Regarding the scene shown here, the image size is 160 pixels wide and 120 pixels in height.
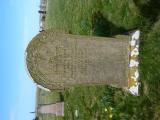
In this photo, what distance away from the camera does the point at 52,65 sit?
9164 millimetres

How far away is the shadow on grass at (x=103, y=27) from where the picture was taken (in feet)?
35.3

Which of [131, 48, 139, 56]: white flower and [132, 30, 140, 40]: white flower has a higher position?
[132, 30, 140, 40]: white flower

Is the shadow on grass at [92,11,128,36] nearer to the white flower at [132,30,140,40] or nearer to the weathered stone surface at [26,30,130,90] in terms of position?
the white flower at [132,30,140,40]

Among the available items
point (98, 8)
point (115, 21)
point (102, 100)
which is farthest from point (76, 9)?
point (102, 100)

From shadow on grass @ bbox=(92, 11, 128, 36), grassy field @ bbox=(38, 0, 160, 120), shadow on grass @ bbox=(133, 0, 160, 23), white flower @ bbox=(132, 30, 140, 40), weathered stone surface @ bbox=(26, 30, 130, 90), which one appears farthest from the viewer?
shadow on grass @ bbox=(92, 11, 128, 36)

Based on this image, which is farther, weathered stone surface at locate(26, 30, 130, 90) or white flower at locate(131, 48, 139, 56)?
white flower at locate(131, 48, 139, 56)

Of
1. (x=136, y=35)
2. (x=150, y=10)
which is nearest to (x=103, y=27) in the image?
(x=136, y=35)

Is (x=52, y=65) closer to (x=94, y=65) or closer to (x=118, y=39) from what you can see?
(x=94, y=65)

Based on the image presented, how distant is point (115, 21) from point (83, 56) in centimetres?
227

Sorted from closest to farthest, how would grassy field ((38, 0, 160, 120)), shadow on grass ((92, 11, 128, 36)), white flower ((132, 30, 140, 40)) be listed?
1. grassy field ((38, 0, 160, 120))
2. white flower ((132, 30, 140, 40))
3. shadow on grass ((92, 11, 128, 36))

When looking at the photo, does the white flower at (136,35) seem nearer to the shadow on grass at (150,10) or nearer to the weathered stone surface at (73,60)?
the weathered stone surface at (73,60)

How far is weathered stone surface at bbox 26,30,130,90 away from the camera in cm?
914

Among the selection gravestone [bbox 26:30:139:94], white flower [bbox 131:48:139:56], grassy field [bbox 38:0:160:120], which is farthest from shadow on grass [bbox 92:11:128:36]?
gravestone [bbox 26:30:139:94]

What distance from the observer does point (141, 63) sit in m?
9.24
